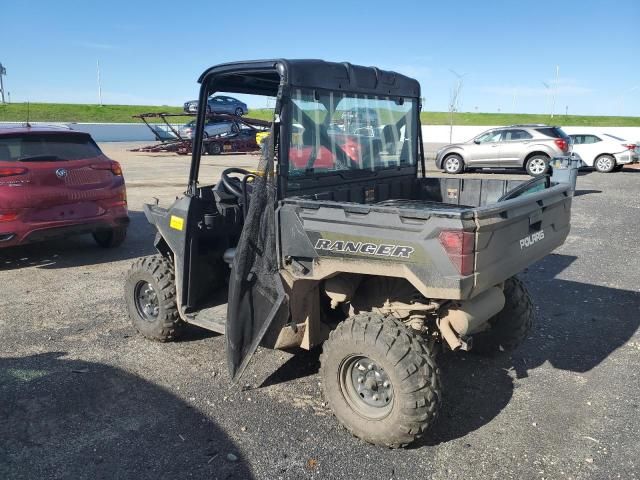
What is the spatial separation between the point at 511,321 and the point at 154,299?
284 cm

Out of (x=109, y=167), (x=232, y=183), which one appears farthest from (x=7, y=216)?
(x=232, y=183)

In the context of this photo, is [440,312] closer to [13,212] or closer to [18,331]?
[18,331]

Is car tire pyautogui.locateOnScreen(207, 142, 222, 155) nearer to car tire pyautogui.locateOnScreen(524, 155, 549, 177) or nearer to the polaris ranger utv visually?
car tire pyautogui.locateOnScreen(524, 155, 549, 177)

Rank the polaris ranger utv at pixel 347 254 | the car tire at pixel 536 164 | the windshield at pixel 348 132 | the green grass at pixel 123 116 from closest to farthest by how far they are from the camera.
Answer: the polaris ranger utv at pixel 347 254
the windshield at pixel 348 132
the car tire at pixel 536 164
the green grass at pixel 123 116

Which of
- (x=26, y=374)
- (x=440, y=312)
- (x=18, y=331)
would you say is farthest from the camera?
(x=18, y=331)

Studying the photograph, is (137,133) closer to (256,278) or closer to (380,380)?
(256,278)

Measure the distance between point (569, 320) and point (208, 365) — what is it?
10.9 feet

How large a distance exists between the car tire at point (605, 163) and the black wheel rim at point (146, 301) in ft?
59.8

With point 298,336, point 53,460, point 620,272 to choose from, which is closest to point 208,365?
point 298,336

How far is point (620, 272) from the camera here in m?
6.66

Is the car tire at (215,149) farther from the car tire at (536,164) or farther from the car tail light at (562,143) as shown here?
the car tail light at (562,143)

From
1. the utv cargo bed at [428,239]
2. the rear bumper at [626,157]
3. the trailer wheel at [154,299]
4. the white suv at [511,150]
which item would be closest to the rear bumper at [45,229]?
the trailer wheel at [154,299]

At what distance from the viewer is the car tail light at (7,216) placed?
6.22m

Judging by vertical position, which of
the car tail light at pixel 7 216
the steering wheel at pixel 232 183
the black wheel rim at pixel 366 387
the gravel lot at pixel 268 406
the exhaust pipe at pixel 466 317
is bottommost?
the gravel lot at pixel 268 406
